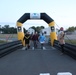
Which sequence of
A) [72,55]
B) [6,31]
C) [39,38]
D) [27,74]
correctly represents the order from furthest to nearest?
[6,31] < [39,38] < [72,55] < [27,74]

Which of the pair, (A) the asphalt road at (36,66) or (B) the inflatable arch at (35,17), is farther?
(B) the inflatable arch at (35,17)

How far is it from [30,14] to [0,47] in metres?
15.8

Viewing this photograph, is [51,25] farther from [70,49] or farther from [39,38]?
[70,49]

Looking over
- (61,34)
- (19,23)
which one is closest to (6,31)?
(19,23)

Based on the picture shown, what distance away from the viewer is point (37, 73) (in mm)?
9727

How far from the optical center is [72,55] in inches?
618

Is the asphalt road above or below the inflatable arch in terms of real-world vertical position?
below

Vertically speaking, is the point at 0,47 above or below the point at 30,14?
below

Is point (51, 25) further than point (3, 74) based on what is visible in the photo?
Yes

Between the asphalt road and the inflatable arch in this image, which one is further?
the inflatable arch

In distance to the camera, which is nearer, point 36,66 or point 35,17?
point 36,66

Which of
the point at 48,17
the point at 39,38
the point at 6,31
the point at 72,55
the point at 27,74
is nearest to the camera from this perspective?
the point at 27,74

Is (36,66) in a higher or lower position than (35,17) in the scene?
lower

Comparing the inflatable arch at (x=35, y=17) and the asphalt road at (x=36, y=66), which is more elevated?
the inflatable arch at (x=35, y=17)
